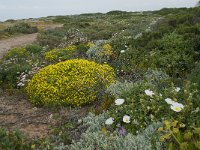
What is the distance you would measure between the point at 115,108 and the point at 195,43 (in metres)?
4.37

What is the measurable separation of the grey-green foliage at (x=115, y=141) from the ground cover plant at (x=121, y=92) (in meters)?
0.01

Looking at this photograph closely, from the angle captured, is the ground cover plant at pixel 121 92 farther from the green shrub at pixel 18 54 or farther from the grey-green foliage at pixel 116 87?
the green shrub at pixel 18 54

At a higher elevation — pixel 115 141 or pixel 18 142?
pixel 115 141

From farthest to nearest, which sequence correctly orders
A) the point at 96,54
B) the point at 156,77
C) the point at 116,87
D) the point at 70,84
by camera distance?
the point at 96,54 < the point at 156,77 < the point at 70,84 < the point at 116,87

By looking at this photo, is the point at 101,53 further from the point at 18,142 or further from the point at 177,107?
the point at 177,107

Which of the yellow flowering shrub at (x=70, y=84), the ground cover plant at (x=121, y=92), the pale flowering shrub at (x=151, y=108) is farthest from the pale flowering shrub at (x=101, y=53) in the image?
the pale flowering shrub at (x=151, y=108)

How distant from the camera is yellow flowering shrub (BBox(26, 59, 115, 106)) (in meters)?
8.24

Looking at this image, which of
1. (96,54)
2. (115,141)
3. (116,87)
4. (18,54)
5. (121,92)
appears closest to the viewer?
(115,141)

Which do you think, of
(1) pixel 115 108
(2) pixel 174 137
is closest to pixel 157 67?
(1) pixel 115 108

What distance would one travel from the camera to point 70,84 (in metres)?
8.46

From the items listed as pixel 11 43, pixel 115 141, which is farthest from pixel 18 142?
pixel 11 43

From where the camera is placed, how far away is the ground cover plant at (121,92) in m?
5.58

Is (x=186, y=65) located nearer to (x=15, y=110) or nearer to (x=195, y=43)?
(x=195, y=43)

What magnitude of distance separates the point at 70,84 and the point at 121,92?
168 cm
